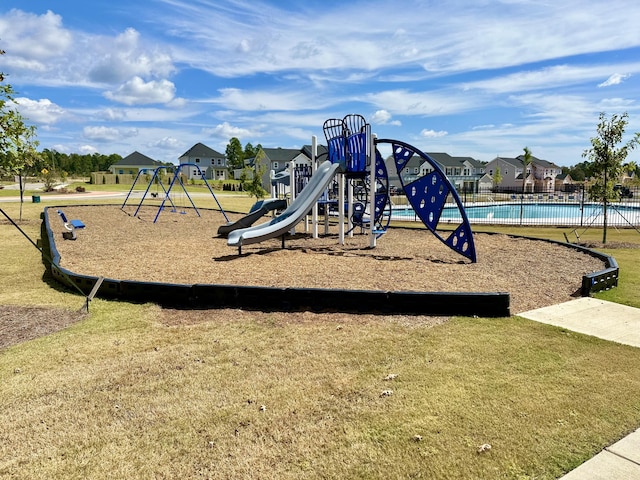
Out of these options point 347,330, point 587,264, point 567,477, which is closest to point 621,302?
point 587,264

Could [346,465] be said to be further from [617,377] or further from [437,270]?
[437,270]

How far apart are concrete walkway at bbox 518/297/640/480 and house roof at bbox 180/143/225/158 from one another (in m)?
94.6

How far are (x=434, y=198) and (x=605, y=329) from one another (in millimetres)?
5966

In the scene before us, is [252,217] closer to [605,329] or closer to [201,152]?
[605,329]

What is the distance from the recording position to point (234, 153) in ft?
339

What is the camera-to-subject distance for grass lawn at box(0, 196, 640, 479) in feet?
10.7

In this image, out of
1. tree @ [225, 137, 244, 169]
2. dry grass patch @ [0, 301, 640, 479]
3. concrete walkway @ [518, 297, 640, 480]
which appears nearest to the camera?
concrete walkway @ [518, 297, 640, 480]

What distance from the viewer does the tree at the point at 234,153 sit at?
10238cm

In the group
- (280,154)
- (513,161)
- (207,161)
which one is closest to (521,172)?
(513,161)

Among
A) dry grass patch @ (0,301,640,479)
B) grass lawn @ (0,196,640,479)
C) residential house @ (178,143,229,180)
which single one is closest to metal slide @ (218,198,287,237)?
grass lawn @ (0,196,640,479)

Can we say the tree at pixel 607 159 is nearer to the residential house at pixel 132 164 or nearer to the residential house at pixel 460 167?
the residential house at pixel 460 167

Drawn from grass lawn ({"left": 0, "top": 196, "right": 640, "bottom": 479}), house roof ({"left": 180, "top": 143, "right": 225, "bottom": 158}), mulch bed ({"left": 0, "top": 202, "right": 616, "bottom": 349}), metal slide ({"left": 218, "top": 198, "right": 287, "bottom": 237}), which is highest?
house roof ({"left": 180, "top": 143, "right": 225, "bottom": 158})

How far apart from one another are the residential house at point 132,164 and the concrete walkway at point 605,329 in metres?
93.5

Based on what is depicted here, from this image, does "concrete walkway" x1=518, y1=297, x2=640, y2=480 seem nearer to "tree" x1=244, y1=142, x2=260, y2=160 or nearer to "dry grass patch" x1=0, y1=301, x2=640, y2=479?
"dry grass patch" x1=0, y1=301, x2=640, y2=479
